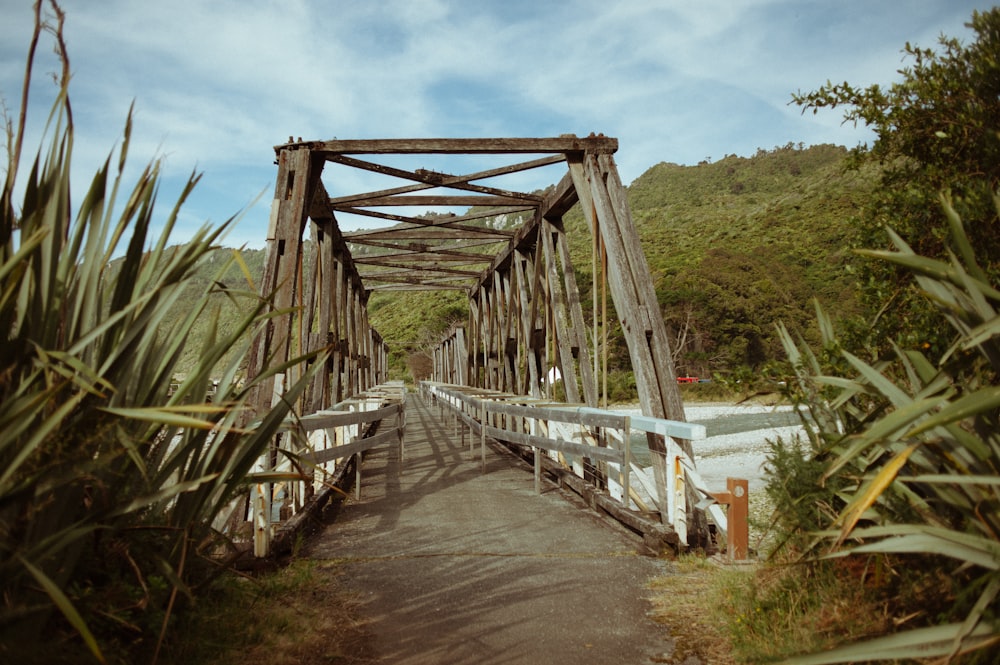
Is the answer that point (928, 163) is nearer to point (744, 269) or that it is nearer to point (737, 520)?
point (737, 520)

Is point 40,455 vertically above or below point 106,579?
above

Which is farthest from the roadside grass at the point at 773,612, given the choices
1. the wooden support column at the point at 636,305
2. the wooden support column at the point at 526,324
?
the wooden support column at the point at 526,324

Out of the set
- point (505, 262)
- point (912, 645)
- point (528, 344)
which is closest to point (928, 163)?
point (912, 645)

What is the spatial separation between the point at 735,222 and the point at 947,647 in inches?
2880

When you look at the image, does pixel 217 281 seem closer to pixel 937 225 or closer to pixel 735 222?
pixel 937 225

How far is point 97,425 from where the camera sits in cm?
193

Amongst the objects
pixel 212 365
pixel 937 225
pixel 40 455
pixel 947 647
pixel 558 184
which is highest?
pixel 558 184

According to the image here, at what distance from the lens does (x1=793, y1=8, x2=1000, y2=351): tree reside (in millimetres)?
3207

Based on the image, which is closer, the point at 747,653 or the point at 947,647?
the point at 947,647

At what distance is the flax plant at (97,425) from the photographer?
1727 mm

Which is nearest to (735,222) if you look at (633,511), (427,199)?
(427,199)

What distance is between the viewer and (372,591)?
13.1ft

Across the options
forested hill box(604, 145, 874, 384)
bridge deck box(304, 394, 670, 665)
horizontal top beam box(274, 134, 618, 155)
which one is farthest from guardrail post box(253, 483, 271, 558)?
forested hill box(604, 145, 874, 384)

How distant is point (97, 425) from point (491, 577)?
9.08 feet
